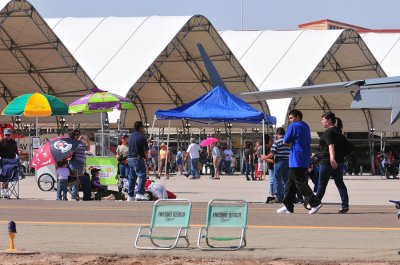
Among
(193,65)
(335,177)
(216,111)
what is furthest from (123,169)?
(193,65)

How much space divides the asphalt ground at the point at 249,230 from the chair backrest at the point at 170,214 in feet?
1.15

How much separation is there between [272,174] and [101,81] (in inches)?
1129

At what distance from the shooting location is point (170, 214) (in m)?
12.9

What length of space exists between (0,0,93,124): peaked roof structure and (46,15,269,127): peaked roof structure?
4.96ft

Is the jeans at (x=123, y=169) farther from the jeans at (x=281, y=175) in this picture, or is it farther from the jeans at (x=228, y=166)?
the jeans at (x=228, y=166)

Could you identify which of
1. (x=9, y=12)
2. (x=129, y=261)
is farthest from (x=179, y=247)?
(x=9, y=12)

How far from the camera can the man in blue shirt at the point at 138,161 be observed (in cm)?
2220

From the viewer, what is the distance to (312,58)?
54.0 m

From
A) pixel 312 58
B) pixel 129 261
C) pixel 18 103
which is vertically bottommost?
pixel 129 261

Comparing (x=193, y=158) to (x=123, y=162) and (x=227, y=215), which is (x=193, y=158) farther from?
A: (x=227, y=215)

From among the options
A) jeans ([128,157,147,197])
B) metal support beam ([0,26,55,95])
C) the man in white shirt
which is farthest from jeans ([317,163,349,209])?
metal support beam ([0,26,55,95])

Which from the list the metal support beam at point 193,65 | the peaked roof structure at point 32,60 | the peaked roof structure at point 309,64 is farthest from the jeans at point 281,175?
the peaked roof structure at point 309,64

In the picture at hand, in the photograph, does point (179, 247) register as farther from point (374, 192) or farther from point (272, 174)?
point (374, 192)

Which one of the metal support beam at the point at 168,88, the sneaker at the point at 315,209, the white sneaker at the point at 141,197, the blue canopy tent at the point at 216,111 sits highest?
the metal support beam at the point at 168,88
